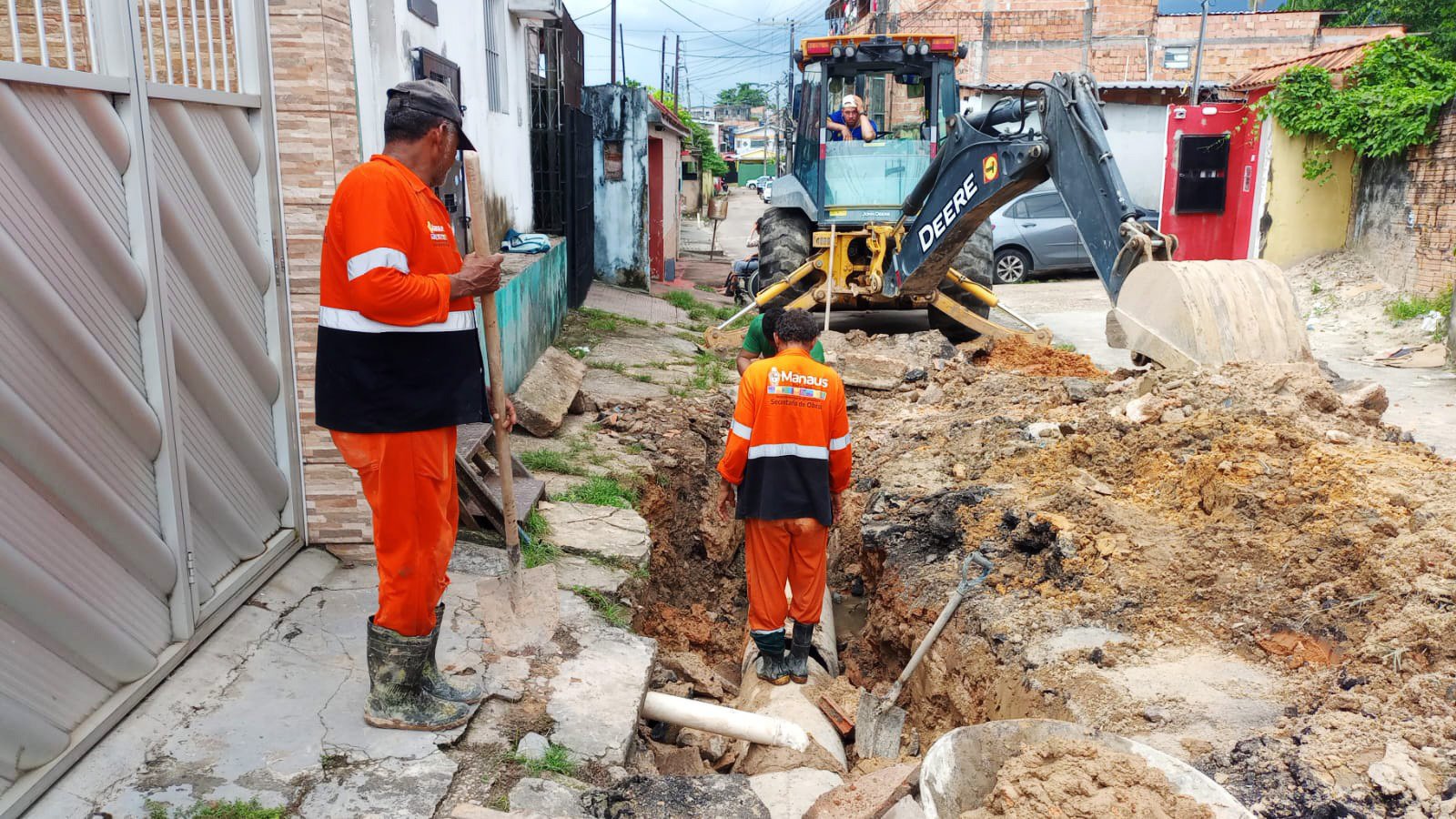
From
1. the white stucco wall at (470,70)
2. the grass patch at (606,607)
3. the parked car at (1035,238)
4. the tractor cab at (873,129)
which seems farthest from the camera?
the parked car at (1035,238)

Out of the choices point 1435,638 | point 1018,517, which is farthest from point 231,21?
point 1435,638

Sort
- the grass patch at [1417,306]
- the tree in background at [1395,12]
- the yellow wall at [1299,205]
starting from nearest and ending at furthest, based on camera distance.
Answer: the grass patch at [1417,306] → the yellow wall at [1299,205] → the tree in background at [1395,12]

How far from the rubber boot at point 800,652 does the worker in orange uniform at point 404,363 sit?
6.01ft

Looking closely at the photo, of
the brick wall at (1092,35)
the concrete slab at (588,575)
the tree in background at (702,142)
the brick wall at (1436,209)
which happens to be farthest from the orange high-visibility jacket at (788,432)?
the tree in background at (702,142)

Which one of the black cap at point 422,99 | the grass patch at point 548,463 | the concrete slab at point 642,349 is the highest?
the black cap at point 422,99

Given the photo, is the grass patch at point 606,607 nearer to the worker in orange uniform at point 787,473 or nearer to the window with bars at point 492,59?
the worker in orange uniform at point 787,473

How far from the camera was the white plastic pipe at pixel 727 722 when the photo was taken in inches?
155

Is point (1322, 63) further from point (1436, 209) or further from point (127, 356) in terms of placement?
point (127, 356)

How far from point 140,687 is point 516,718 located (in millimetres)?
1227

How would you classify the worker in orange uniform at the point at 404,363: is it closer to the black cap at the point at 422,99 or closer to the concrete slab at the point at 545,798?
the black cap at the point at 422,99

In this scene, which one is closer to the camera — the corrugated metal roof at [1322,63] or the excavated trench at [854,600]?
the excavated trench at [854,600]

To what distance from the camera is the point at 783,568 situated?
4816mm

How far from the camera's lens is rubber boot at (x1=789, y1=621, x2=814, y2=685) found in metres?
4.82

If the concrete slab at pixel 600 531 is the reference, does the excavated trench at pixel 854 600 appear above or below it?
below
